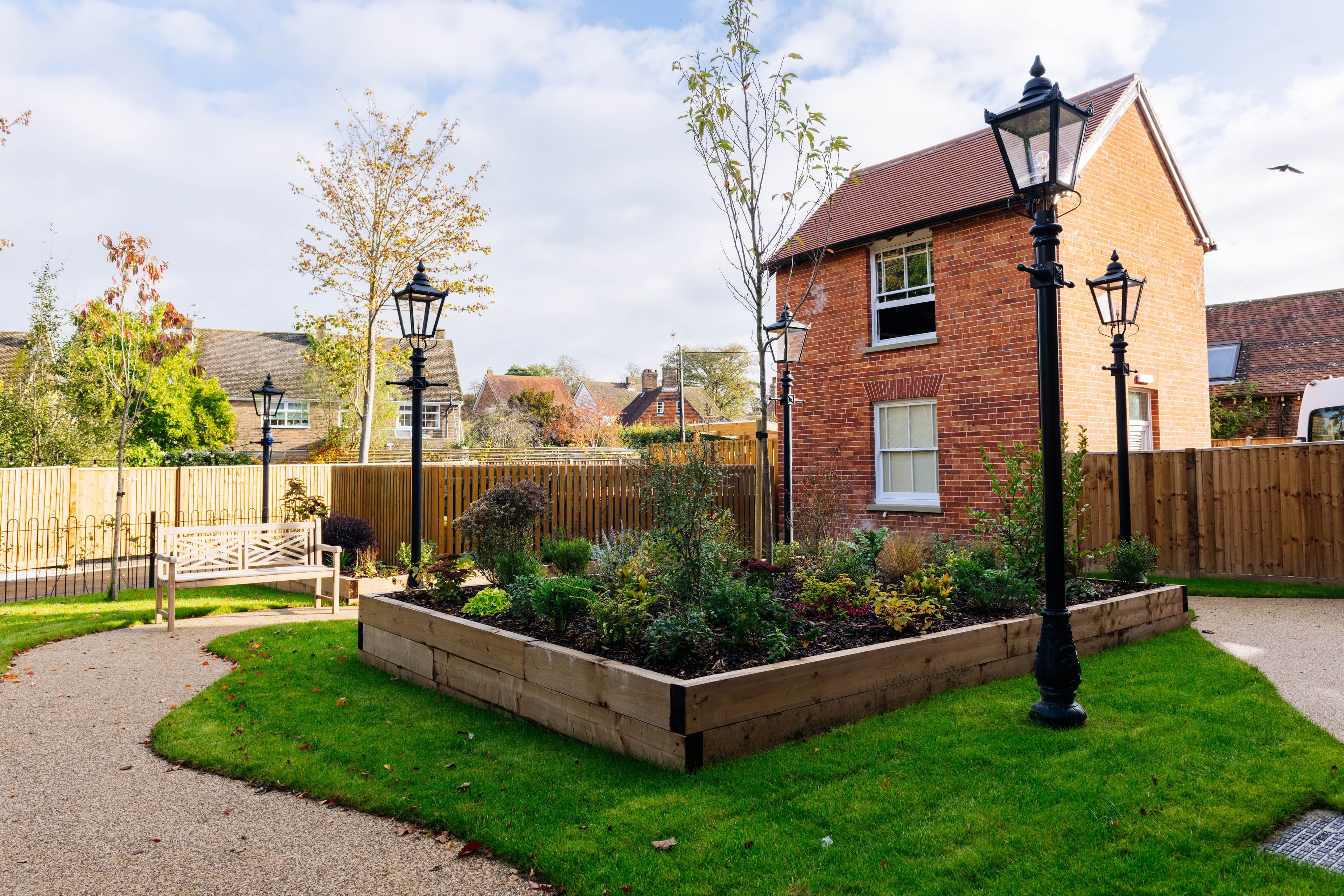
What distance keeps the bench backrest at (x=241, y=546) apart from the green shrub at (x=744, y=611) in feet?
22.3

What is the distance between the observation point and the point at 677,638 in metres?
4.41

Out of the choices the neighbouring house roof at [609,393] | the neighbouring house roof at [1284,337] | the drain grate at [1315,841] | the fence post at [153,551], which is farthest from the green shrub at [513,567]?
the neighbouring house roof at [609,393]

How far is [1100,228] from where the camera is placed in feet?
37.9

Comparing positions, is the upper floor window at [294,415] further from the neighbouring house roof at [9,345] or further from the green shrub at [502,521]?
the green shrub at [502,521]

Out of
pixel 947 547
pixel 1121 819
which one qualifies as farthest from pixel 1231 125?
pixel 1121 819

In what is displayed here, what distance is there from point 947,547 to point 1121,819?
449 centimetres

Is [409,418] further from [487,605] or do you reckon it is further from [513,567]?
[487,605]

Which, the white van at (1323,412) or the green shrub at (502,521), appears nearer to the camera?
the green shrub at (502,521)

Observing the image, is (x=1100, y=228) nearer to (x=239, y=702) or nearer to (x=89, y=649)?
(x=239, y=702)

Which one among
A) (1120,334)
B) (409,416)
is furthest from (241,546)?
(409,416)

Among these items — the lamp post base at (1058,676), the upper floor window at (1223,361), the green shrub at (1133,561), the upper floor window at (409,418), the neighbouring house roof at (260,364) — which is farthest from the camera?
the upper floor window at (409,418)

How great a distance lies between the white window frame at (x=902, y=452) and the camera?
11867 mm

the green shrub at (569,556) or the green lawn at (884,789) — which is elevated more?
the green shrub at (569,556)

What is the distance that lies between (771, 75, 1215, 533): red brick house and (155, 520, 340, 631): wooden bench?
8.12 metres
